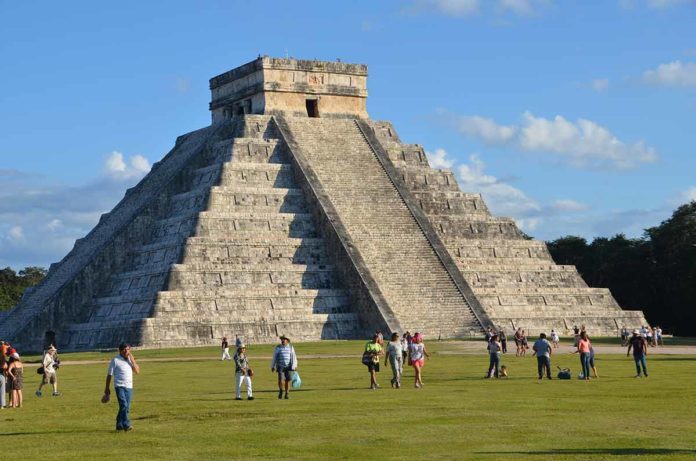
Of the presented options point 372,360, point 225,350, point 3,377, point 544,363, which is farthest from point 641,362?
point 225,350

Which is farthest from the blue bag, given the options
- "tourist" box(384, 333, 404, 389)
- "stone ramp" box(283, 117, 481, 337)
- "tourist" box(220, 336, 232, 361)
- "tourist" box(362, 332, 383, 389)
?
"stone ramp" box(283, 117, 481, 337)

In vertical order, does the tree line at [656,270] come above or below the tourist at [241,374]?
above

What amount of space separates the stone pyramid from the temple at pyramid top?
0.08m

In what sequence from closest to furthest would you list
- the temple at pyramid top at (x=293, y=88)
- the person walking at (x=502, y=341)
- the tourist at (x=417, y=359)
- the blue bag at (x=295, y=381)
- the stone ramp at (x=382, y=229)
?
the blue bag at (x=295, y=381) → the tourist at (x=417, y=359) → the person walking at (x=502, y=341) → the stone ramp at (x=382, y=229) → the temple at pyramid top at (x=293, y=88)

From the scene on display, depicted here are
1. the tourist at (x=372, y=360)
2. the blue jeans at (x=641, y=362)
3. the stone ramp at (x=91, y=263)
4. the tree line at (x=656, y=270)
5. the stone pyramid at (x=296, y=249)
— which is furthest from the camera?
the tree line at (x=656, y=270)

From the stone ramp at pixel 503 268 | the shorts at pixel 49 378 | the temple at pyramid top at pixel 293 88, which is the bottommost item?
the shorts at pixel 49 378

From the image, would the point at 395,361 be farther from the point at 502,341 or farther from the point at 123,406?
the point at 502,341

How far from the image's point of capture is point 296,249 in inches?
2283

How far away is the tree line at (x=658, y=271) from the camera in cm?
7369

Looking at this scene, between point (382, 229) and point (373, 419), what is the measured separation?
119 ft

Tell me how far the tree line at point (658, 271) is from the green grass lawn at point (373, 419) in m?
38.0

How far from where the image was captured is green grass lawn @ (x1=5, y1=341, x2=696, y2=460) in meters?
19.7

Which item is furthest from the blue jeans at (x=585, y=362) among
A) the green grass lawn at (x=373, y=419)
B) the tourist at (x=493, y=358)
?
the tourist at (x=493, y=358)

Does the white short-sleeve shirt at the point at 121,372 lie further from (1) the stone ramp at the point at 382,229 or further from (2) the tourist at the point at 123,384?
(1) the stone ramp at the point at 382,229
